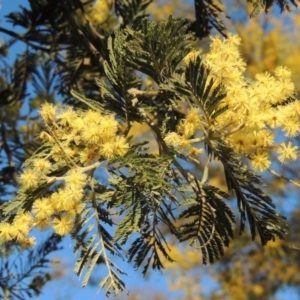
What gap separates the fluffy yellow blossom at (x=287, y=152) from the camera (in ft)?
2.90

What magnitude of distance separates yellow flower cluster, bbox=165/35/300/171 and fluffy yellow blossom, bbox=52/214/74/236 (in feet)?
0.61

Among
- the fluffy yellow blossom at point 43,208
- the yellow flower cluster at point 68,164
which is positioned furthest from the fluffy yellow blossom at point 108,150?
the fluffy yellow blossom at point 43,208

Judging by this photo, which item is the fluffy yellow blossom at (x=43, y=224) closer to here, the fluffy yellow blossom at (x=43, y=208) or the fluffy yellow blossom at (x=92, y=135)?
the fluffy yellow blossom at (x=43, y=208)

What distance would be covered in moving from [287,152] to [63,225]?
346 mm

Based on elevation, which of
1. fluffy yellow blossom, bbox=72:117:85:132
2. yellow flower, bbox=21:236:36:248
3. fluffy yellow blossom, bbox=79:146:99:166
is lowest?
yellow flower, bbox=21:236:36:248

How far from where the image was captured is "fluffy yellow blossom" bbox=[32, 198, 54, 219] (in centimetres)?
83

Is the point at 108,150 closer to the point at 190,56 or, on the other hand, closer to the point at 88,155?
the point at 88,155

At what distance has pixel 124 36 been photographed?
3.20 feet

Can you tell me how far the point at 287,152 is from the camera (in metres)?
0.88

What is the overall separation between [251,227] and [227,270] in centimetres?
692

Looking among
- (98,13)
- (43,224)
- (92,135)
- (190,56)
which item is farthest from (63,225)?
(98,13)

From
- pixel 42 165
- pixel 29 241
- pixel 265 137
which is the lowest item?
pixel 29 241

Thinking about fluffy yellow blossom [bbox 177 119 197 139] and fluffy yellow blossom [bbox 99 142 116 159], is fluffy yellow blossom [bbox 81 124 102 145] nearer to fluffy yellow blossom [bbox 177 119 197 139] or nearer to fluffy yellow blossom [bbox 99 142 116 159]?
fluffy yellow blossom [bbox 99 142 116 159]

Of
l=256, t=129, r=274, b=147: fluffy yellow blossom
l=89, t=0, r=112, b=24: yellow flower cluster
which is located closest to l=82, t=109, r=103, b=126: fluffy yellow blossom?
l=256, t=129, r=274, b=147: fluffy yellow blossom
